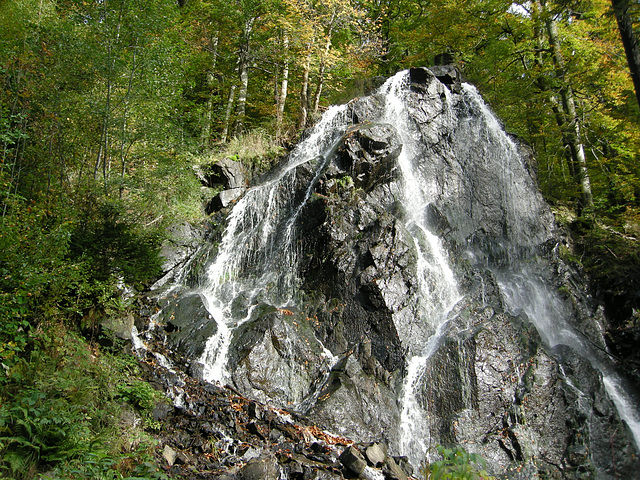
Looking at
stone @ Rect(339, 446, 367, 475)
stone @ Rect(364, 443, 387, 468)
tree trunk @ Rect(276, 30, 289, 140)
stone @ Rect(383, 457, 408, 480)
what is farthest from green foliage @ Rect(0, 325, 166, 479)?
tree trunk @ Rect(276, 30, 289, 140)

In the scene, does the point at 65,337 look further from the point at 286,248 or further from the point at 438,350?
the point at 438,350

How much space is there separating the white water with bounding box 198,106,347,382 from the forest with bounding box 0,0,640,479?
1.55 m

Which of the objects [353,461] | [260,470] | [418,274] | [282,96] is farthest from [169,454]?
[282,96]

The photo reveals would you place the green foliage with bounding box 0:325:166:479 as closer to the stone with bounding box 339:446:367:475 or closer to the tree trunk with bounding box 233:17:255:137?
the stone with bounding box 339:446:367:475

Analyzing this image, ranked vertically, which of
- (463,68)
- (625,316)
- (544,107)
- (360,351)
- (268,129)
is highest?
(463,68)

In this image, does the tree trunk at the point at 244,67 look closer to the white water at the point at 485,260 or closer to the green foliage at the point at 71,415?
the white water at the point at 485,260

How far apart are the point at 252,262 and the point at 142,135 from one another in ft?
13.7

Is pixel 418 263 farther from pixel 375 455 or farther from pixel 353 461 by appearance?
pixel 353 461

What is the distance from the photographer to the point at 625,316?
1073cm

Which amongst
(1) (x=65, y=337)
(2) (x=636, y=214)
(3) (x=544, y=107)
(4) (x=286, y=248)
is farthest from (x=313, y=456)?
(3) (x=544, y=107)

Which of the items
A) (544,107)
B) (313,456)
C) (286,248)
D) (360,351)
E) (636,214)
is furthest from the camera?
(544,107)

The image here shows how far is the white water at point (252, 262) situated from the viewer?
8.66 metres

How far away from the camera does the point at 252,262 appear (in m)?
→ 10.2

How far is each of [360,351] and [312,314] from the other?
4.67ft
